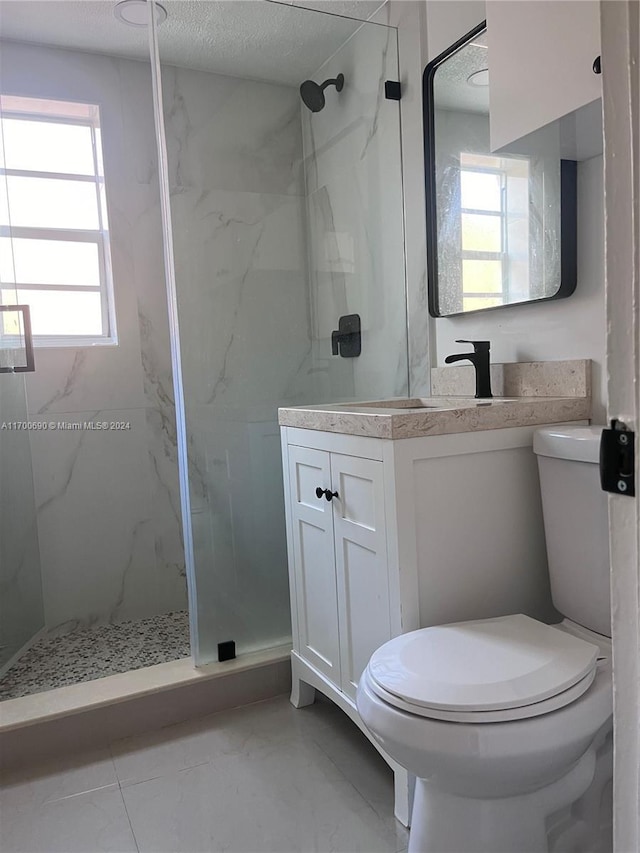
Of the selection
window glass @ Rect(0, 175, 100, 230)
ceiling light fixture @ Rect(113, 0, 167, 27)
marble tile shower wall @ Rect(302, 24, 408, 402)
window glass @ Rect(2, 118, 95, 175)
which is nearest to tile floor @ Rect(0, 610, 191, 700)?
marble tile shower wall @ Rect(302, 24, 408, 402)

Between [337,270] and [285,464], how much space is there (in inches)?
30.4

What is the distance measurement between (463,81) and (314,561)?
1466mm

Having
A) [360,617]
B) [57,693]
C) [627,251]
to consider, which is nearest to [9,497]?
[57,693]

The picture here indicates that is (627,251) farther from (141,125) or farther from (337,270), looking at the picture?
(141,125)

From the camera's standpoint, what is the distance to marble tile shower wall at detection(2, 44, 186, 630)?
2.53 meters

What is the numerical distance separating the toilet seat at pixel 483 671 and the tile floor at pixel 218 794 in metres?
0.49

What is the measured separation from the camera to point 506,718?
1058mm

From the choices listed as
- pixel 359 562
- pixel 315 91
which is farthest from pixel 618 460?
pixel 315 91

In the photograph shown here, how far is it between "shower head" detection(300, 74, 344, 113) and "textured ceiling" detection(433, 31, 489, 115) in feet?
1.45

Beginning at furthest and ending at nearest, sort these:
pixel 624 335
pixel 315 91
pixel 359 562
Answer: pixel 315 91, pixel 359 562, pixel 624 335

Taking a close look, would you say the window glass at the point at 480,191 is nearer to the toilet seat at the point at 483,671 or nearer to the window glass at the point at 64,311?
the toilet seat at the point at 483,671

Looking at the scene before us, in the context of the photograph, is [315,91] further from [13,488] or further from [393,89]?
[13,488]
